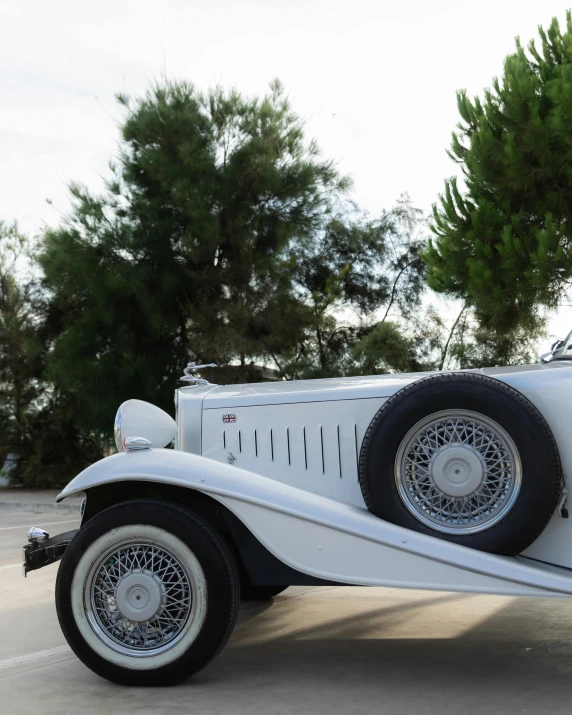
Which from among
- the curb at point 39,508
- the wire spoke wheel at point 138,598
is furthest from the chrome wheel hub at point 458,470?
the curb at point 39,508

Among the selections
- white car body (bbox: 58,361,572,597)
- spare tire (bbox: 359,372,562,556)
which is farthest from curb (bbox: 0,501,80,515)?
spare tire (bbox: 359,372,562,556)

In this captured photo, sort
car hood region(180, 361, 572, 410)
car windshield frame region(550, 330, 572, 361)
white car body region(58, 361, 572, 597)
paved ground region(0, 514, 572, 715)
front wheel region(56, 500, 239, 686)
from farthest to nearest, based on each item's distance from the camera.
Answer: car windshield frame region(550, 330, 572, 361) → car hood region(180, 361, 572, 410) → front wheel region(56, 500, 239, 686) → white car body region(58, 361, 572, 597) → paved ground region(0, 514, 572, 715)

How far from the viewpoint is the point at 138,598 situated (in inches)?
144

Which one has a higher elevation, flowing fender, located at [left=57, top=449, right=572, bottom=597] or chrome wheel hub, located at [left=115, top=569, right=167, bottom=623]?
flowing fender, located at [left=57, top=449, right=572, bottom=597]

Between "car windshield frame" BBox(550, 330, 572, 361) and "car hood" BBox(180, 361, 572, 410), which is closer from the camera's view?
"car hood" BBox(180, 361, 572, 410)

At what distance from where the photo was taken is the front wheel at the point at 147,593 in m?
3.60

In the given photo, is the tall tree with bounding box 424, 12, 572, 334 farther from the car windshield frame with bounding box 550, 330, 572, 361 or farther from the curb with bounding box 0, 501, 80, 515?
the car windshield frame with bounding box 550, 330, 572, 361

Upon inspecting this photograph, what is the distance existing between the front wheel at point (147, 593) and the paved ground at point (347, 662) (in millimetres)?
139

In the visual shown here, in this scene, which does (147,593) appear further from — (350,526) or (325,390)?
(325,390)

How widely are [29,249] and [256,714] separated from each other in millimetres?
18206

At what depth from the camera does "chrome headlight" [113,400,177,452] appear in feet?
14.4

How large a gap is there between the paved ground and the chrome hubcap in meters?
0.74

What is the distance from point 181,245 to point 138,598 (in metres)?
12.9

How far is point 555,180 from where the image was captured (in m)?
13.3
